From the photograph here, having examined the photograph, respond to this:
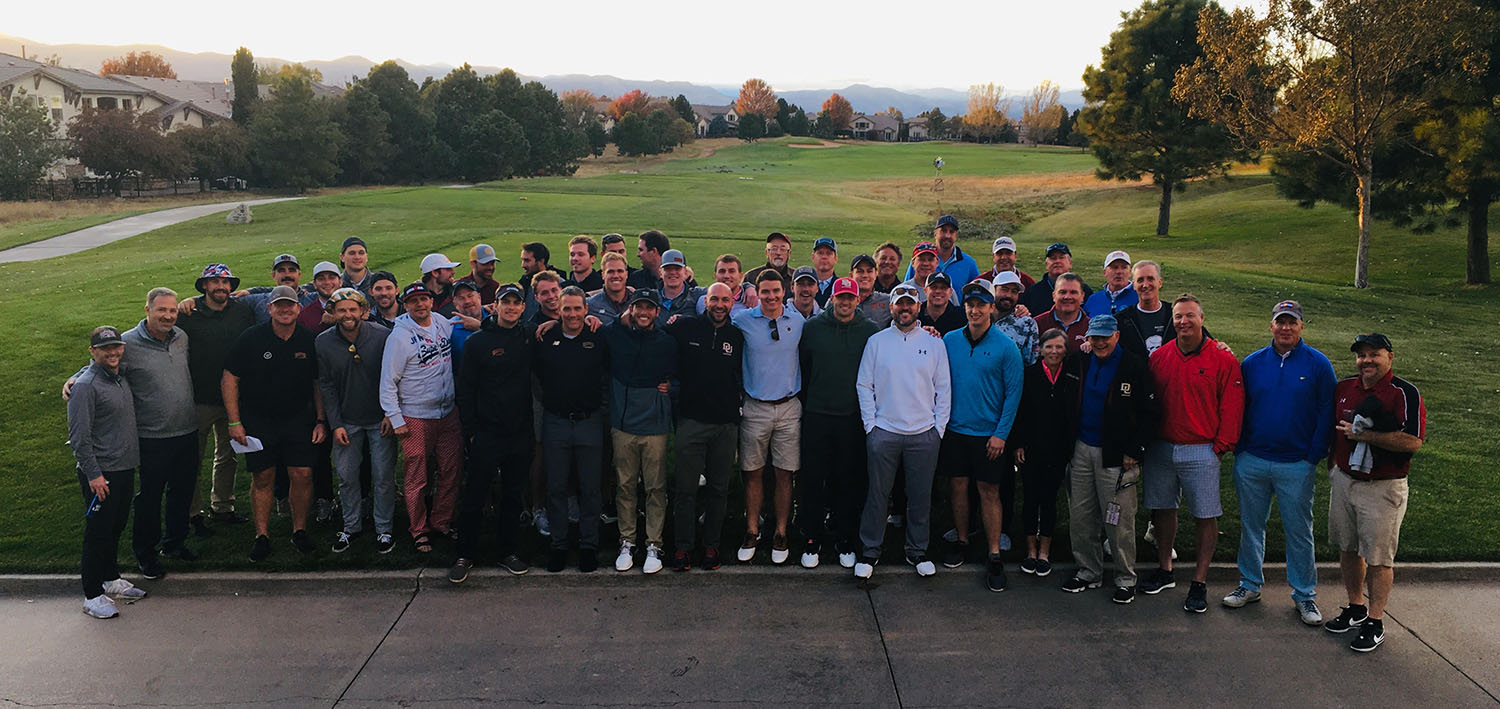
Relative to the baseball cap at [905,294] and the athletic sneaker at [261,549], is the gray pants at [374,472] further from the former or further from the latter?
the baseball cap at [905,294]

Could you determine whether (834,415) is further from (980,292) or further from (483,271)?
(483,271)

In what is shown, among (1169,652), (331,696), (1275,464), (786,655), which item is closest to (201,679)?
(331,696)

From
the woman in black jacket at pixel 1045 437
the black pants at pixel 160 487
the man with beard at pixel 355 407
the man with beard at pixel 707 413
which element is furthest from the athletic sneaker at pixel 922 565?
the black pants at pixel 160 487

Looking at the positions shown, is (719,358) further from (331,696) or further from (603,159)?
(603,159)

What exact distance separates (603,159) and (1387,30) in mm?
76837

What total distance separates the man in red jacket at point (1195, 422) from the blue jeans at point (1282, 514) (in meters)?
0.21

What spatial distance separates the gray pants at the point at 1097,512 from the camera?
271 inches

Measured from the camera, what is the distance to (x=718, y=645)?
6219 millimetres

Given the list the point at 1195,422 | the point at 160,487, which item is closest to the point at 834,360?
the point at 1195,422

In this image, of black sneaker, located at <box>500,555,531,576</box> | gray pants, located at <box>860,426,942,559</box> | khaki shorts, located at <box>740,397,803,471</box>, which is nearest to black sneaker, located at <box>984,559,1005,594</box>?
gray pants, located at <box>860,426,942,559</box>

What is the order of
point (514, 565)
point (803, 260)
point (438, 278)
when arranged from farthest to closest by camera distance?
point (803, 260) → point (438, 278) → point (514, 565)

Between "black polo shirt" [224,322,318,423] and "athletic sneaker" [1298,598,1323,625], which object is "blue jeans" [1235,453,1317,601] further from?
"black polo shirt" [224,322,318,423]

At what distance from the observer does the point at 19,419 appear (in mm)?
10523

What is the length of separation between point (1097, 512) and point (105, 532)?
746 cm
